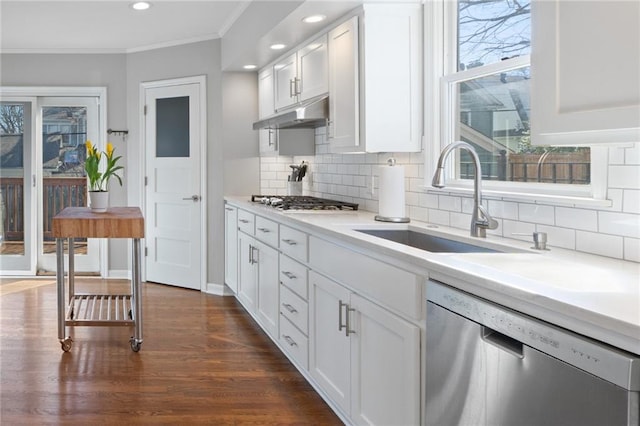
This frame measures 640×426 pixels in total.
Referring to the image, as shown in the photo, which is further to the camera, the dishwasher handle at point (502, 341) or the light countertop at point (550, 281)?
the dishwasher handle at point (502, 341)

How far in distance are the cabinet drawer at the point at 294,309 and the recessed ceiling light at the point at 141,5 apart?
8.49 feet

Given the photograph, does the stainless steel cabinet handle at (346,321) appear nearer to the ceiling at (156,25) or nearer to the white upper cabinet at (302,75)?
the white upper cabinet at (302,75)

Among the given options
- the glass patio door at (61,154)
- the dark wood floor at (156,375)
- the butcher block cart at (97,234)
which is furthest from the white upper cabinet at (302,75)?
the glass patio door at (61,154)

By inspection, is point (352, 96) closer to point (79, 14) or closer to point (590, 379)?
point (590, 379)

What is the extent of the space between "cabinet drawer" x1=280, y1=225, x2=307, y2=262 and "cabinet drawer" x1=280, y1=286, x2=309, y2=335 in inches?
9.0

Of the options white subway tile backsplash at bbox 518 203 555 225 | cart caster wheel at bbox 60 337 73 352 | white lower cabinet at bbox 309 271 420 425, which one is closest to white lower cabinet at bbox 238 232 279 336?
white lower cabinet at bbox 309 271 420 425

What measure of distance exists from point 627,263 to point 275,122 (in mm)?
2759

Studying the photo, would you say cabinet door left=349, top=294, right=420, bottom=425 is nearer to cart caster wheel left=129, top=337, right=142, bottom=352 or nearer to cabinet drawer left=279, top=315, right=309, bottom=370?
cabinet drawer left=279, top=315, right=309, bottom=370

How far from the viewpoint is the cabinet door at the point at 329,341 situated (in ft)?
8.19

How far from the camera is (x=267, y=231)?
3756 millimetres

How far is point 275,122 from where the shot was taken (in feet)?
13.4

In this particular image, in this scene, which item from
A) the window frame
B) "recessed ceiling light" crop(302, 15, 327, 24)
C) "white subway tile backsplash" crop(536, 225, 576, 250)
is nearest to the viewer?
"white subway tile backsplash" crop(536, 225, 576, 250)

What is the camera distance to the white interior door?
571cm

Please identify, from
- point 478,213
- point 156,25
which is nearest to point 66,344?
point 478,213
